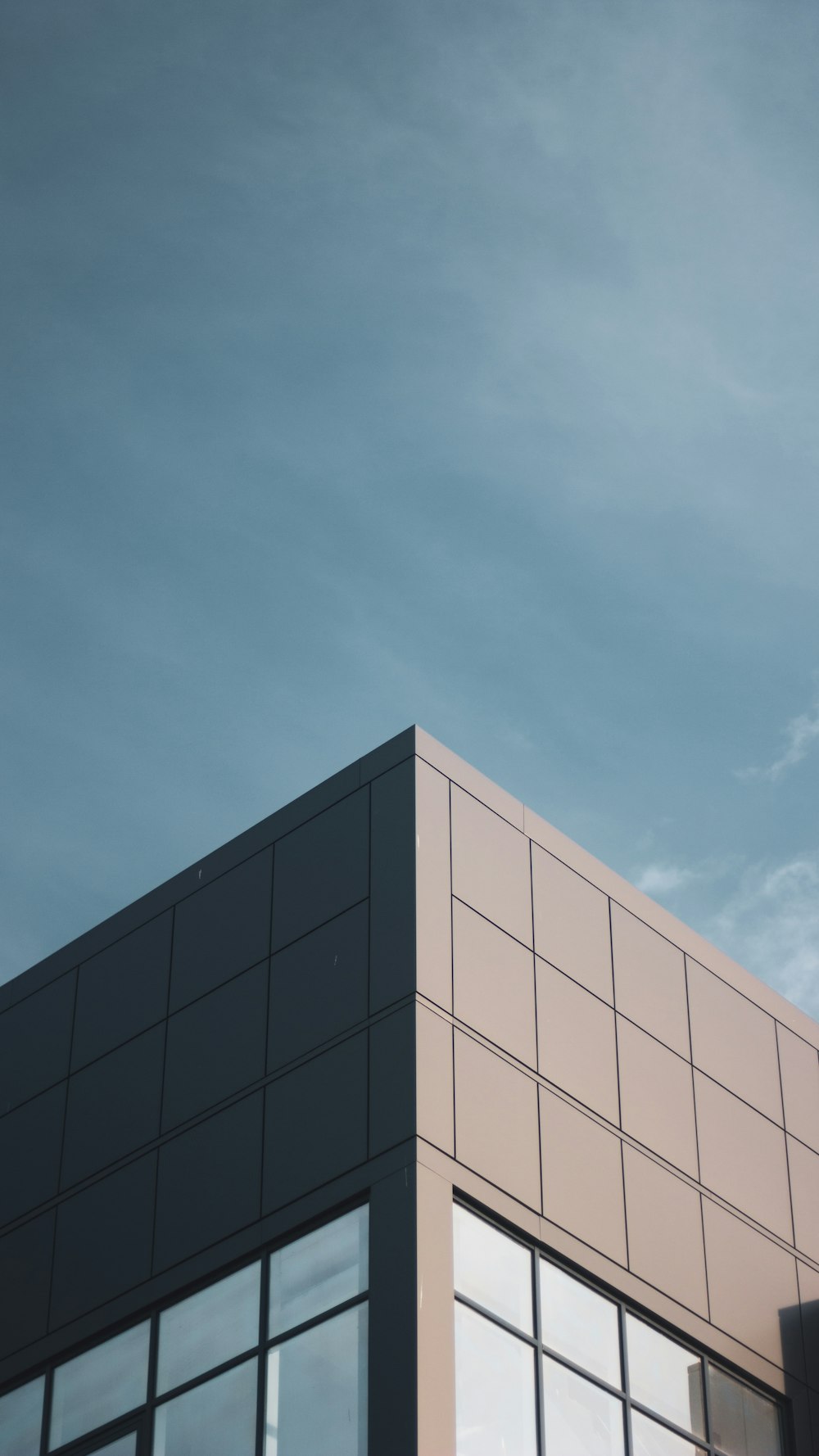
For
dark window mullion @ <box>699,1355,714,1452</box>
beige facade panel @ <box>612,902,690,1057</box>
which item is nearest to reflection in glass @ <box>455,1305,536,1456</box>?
dark window mullion @ <box>699,1355,714,1452</box>

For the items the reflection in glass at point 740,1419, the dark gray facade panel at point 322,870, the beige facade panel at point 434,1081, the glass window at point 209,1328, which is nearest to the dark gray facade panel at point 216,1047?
the dark gray facade panel at point 322,870

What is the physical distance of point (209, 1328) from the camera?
72.8 ft

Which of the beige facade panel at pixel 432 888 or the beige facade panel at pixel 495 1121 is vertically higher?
the beige facade panel at pixel 432 888

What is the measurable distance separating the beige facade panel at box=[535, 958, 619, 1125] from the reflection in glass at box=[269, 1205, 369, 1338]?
3652 millimetres

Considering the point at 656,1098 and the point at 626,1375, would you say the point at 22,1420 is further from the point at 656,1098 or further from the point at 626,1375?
the point at 656,1098

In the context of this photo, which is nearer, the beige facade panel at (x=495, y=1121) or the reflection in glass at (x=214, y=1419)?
the reflection in glass at (x=214, y=1419)

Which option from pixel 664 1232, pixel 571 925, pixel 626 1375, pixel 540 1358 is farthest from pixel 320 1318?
pixel 571 925

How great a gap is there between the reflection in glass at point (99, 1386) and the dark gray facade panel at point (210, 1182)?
3.91ft

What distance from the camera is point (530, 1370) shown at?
2114cm

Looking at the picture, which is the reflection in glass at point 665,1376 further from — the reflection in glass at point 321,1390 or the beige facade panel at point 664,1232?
the reflection in glass at point 321,1390

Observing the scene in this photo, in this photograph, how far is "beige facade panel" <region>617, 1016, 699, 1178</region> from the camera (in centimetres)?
2461

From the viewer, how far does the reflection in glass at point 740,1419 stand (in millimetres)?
23938

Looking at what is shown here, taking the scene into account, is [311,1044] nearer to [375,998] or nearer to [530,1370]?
[375,998]

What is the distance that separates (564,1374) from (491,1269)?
1.69 meters
